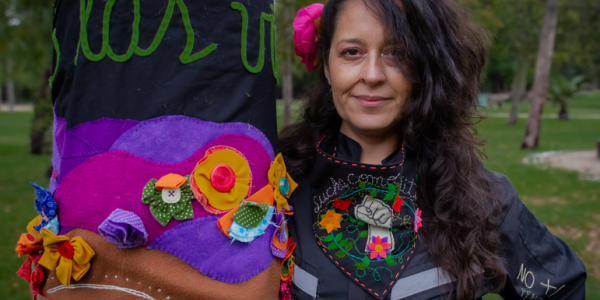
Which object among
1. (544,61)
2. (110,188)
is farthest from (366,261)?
(544,61)

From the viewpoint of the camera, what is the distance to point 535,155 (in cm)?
1051

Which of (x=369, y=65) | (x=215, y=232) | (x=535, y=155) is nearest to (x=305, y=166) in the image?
(x=369, y=65)

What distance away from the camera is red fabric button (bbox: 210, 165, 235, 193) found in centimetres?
126

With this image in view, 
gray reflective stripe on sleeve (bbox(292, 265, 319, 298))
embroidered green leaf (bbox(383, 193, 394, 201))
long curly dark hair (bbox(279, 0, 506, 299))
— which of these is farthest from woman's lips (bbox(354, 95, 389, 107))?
gray reflective stripe on sleeve (bbox(292, 265, 319, 298))

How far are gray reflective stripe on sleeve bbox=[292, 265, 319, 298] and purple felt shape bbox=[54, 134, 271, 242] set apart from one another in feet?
1.68

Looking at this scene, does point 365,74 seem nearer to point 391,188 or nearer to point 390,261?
point 391,188

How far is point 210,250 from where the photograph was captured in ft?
4.05

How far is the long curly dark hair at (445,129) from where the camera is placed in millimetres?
1553

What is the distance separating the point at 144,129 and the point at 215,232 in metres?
0.35

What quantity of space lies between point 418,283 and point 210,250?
78 centimetres

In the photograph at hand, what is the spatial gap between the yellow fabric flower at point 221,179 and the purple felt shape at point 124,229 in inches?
6.8

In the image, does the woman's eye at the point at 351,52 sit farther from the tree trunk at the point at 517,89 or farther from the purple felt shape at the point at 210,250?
the tree trunk at the point at 517,89

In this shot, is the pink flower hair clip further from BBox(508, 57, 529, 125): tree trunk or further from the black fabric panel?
BBox(508, 57, 529, 125): tree trunk

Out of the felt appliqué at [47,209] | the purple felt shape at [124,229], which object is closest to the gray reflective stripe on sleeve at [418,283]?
the purple felt shape at [124,229]
